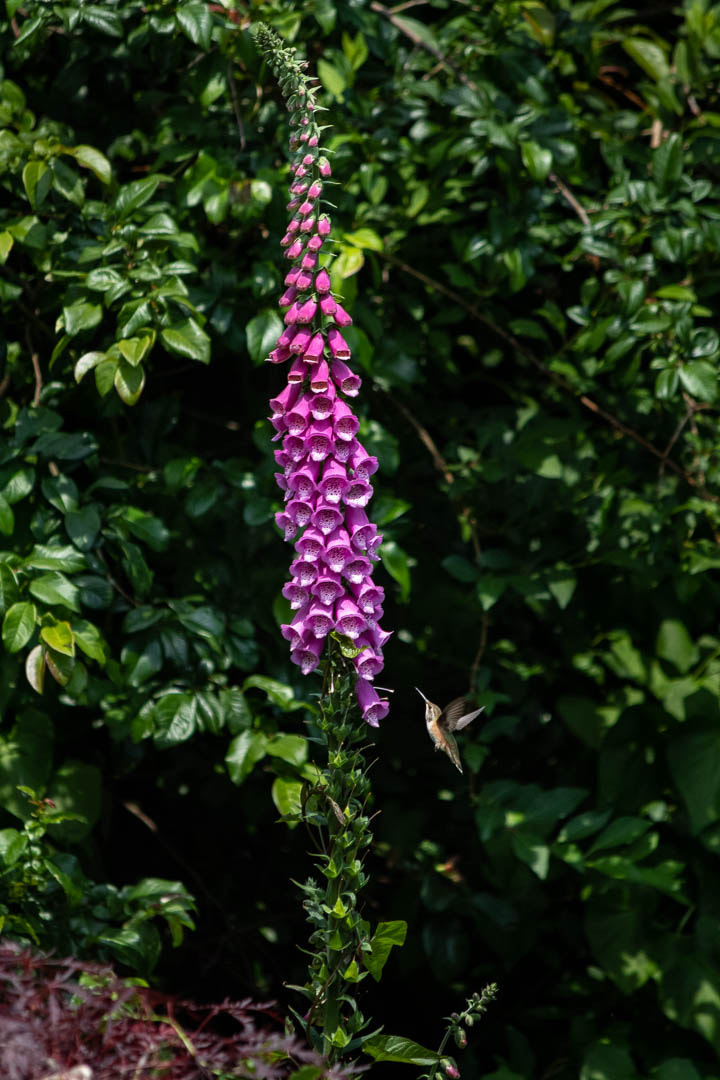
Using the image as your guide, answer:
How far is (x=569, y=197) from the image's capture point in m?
2.92

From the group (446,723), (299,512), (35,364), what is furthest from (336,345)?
(35,364)

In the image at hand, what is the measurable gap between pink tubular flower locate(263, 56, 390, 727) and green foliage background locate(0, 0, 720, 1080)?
555 millimetres

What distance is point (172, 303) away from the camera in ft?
7.81

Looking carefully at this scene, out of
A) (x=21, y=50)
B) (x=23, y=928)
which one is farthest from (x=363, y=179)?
(x=23, y=928)

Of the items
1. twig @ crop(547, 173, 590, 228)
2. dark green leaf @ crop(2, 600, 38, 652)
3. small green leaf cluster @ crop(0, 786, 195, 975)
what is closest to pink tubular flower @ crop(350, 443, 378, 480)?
dark green leaf @ crop(2, 600, 38, 652)

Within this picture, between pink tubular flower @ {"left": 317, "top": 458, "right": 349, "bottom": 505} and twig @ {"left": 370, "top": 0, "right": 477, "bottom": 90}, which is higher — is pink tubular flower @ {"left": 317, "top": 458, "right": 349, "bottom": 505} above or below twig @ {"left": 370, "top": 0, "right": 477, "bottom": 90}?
below

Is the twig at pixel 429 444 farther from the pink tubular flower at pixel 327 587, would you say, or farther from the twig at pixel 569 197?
the pink tubular flower at pixel 327 587

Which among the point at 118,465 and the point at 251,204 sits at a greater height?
the point at 251,204

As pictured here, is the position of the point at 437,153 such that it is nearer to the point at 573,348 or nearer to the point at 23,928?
the point at 573,348

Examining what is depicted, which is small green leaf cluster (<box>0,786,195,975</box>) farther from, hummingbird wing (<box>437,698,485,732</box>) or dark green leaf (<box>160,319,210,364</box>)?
dark green leaf (<box>160,319,210,364</box>)

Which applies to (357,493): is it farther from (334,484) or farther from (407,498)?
(407,498)

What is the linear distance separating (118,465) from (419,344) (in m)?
0.88

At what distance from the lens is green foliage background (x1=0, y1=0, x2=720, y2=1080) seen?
7.82 feet

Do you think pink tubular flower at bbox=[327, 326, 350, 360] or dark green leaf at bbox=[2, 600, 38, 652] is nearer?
pink tubular flower at bbox=[327, 326, 350, 360]
